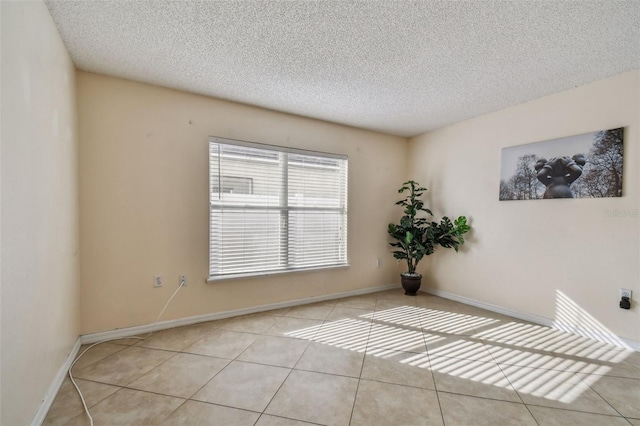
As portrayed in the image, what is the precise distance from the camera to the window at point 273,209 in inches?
122

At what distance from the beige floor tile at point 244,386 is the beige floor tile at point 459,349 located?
1.32m

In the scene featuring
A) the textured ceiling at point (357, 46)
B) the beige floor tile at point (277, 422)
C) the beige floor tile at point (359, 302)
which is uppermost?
the textured ceiling at point (357, 46)

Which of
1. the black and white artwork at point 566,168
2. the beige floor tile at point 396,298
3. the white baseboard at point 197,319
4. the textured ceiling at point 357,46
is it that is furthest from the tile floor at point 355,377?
the textured ceiling at point 357,46

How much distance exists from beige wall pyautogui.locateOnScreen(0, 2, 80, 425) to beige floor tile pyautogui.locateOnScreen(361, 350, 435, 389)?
198cm

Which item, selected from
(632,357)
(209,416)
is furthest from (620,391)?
(209,416)

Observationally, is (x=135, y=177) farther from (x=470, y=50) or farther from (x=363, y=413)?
(x=470, y=50)

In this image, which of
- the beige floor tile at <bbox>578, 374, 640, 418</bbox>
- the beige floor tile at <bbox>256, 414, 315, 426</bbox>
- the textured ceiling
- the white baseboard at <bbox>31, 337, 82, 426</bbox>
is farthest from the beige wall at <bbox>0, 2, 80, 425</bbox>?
the beige floor tile at <bbox>578, 374, 640, 418</bbox>

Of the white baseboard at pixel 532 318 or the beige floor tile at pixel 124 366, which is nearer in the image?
the beige floor tile at pixel 124 366

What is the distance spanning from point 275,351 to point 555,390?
205 cm

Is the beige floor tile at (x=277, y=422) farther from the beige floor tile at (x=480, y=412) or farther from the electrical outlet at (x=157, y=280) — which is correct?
the electrical outlet at (x=157, y=280)

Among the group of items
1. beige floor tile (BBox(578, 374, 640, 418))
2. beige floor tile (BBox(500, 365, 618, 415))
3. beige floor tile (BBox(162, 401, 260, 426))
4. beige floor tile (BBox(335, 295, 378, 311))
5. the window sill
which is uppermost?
the window sill

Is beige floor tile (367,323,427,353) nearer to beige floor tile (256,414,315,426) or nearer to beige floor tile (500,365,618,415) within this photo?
beige floor tile (500,365,618,415)

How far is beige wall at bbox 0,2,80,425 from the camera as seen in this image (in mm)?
1252

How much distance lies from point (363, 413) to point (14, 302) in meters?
1.89
